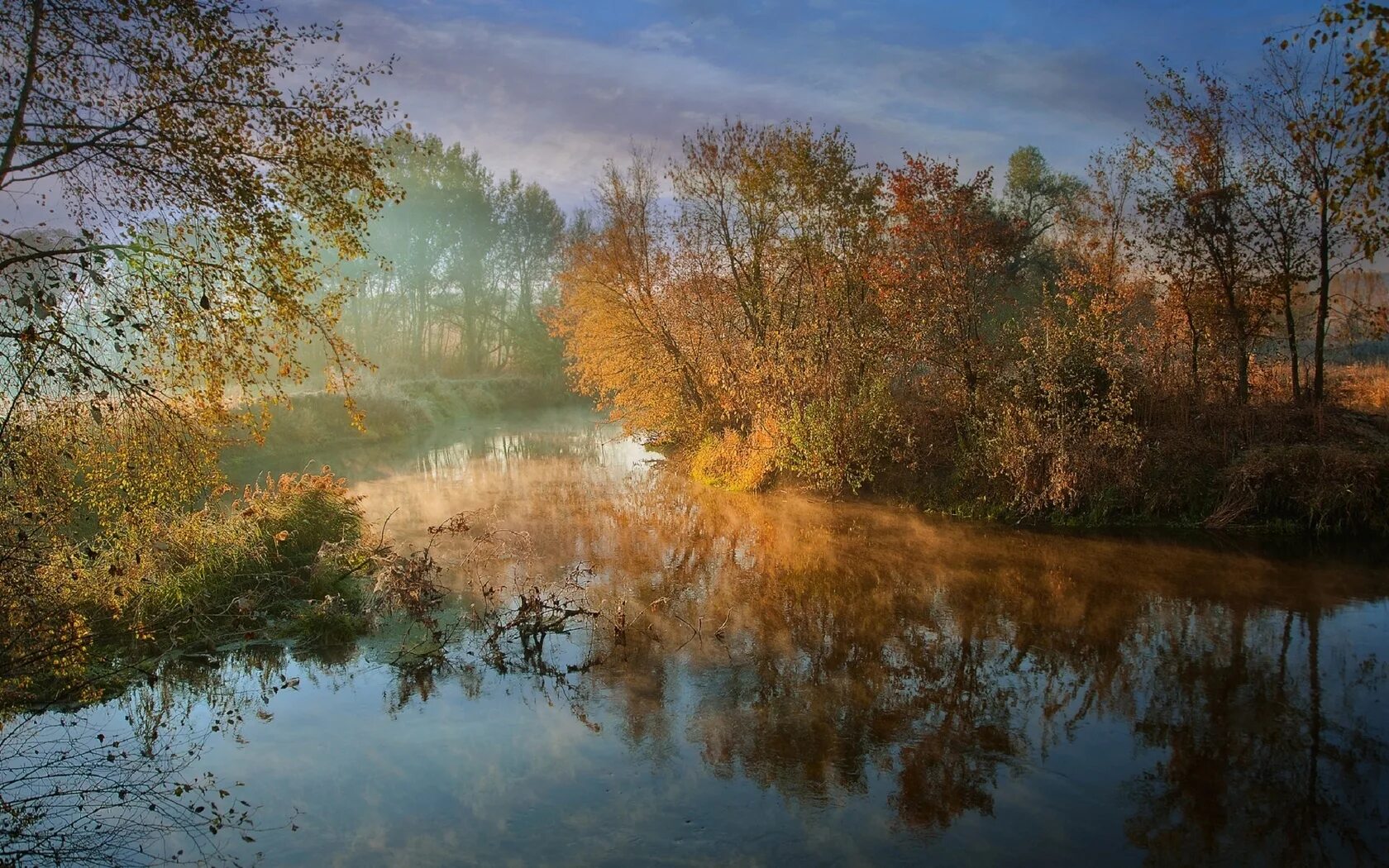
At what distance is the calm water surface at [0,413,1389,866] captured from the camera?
6043 mm

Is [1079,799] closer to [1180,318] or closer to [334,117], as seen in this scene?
[334,117]

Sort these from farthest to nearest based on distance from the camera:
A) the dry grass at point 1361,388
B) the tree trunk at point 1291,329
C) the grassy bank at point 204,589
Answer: the dry grass at point 1361,388
the tree trunk at point 1291,329
the grassy bank at point 204,589

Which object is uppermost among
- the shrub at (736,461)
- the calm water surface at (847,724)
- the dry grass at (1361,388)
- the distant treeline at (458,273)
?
the distant treeline at (458,273)

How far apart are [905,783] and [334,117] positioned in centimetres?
802

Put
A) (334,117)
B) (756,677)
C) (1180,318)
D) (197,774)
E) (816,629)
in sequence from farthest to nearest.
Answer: (1180,318) → (816,629) → (756,677) → (334,117) → (197,774)

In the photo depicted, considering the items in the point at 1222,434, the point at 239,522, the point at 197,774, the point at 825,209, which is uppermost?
the point at 825,209

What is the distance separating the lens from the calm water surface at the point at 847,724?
238 inches

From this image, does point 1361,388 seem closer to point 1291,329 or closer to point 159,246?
point 1291,329

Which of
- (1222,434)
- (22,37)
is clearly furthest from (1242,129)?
(22,37)

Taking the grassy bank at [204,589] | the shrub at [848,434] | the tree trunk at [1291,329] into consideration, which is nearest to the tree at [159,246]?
the grassy bank at [204,589]

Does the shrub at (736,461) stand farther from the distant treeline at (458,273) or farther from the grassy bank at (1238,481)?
the distant treeline at (458,273)

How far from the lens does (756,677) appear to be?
870 cm

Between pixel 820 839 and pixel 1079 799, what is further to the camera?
pixel 1079 799

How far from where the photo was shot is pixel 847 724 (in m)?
7.58
